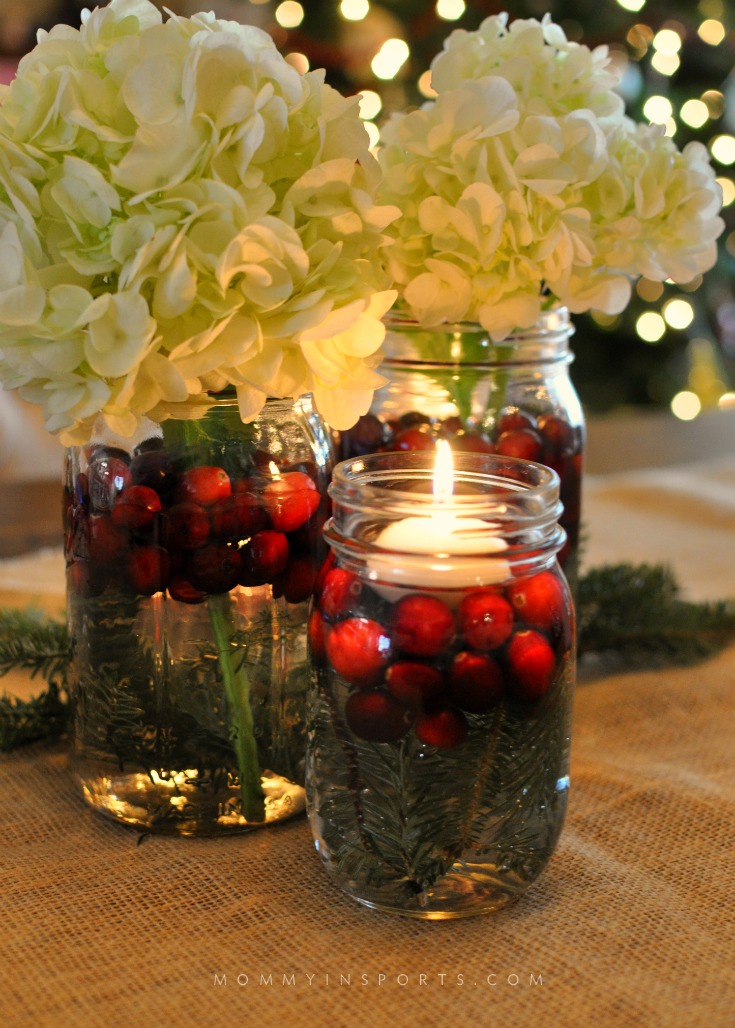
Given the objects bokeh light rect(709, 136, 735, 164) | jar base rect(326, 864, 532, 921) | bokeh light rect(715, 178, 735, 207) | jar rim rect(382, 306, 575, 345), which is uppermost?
bokeh light rect(709, 136, 735, 164)

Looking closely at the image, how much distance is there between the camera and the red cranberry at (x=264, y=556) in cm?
60

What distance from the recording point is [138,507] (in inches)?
23.5

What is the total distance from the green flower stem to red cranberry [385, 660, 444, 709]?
125 millimetres

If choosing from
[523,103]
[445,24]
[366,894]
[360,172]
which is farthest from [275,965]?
[445,24]

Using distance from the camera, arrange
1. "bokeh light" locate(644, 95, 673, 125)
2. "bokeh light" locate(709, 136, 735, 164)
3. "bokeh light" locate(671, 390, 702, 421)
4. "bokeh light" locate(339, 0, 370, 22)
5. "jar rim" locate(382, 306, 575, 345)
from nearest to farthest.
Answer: "jar rim" locate(382, 306, 575, 345) → "bokeh light" locate(339, 0, 370, 22) → "bokeh light" locate(644, 95, 673, 125) → "bokeh light" locate(709, 136, 735, 164) → "bokeh light" locate(671, 390, 702, 421)

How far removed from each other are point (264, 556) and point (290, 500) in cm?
3

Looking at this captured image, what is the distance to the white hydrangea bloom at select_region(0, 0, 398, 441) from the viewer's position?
1.65 ft

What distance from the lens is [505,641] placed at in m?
0.52

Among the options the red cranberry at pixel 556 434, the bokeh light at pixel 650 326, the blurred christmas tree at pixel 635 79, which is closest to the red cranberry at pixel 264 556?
the red cranberry at pixel 556 434

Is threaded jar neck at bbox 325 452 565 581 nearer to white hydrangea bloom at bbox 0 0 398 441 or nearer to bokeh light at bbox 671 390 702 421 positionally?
white hydrangea bloom at bbox 0 0 398 441

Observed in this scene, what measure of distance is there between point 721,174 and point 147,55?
6.61ft

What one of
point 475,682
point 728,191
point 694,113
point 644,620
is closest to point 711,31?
point 694,113

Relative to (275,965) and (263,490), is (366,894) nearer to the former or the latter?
(275,965)

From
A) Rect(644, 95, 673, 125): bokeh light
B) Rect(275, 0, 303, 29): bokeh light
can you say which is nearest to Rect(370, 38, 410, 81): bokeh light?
Rect(275, 0, 303, 29): bokeh light
